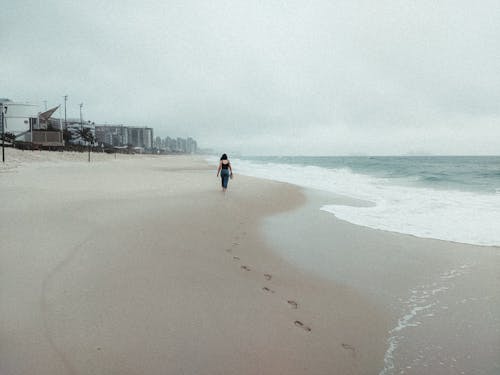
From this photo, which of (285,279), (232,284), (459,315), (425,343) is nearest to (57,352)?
(232,284)

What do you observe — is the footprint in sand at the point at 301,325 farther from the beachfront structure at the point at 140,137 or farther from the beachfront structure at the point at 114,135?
the beachfront structure at the point at 140,137

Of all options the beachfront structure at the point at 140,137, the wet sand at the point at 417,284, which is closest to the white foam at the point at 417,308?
the wet sand at the point at 417,284

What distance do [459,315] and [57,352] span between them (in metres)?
4.20

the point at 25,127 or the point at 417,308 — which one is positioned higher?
the point at 25,127

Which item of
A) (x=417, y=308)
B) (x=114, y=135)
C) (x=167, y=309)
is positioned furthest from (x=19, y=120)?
(x=114, y=135)

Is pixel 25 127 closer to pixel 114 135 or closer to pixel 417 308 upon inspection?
pixel 417 308

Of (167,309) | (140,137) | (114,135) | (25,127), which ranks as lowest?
(167,309)

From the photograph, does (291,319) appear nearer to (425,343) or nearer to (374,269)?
(425,343)

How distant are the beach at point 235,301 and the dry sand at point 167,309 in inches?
0.6

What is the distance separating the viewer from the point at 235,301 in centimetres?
331

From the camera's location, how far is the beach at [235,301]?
7.80 ft

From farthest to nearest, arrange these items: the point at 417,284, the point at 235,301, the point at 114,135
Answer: the point at 114,135 < the point at 417,284 < the point at 235,301

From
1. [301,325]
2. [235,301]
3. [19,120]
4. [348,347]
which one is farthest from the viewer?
[19,120]

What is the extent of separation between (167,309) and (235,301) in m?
0.79
